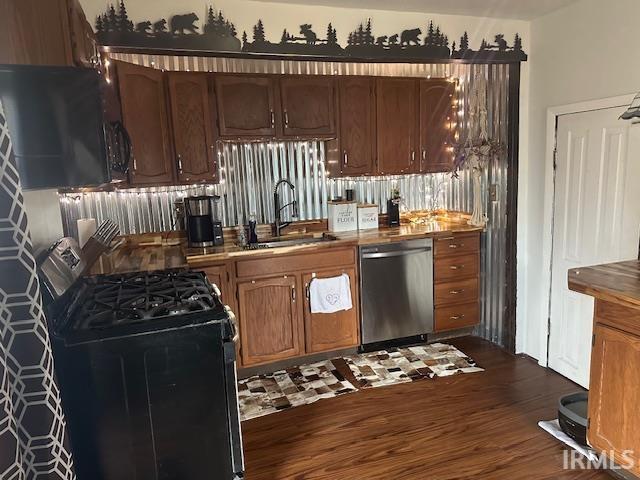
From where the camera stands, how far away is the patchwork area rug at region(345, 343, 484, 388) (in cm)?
328

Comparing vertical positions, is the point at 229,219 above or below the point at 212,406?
above

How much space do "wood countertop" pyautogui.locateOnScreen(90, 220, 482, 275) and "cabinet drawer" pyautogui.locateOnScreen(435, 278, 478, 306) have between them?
0.45m

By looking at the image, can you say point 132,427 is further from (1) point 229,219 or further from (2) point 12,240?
(1) point 229,219

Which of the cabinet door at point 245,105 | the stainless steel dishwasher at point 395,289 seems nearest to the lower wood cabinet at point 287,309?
the stainless steel dishwasher at point 395,289

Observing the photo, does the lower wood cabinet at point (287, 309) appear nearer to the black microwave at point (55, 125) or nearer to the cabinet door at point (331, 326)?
the cabinet door at point (331, 326)

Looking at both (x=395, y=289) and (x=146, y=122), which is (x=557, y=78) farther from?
(x=146, y=122)

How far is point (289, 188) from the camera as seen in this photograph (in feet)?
12.4

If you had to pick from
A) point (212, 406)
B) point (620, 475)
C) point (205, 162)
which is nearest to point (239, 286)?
point (205, 162)

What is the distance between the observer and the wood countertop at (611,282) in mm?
1795

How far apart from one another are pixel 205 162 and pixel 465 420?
250 centimetres

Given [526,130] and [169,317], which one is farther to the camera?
[526,130]

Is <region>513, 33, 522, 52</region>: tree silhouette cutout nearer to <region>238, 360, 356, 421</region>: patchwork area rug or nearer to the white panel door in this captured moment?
the white panel door

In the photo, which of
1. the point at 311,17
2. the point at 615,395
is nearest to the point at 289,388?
the point at 615,395

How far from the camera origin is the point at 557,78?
320cm
